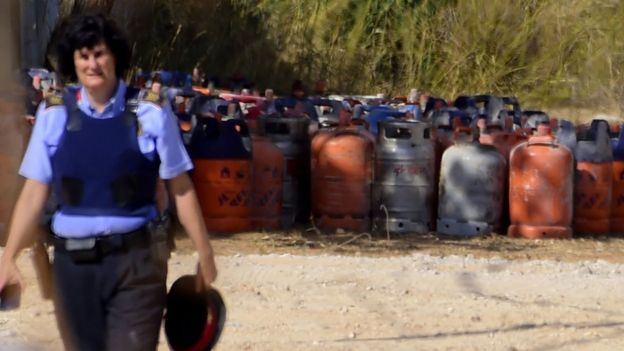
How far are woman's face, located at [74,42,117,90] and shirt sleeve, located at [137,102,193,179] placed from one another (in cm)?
16

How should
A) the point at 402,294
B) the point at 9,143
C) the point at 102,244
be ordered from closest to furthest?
the point at 102,244, the point at 402,294, the point at 9,143

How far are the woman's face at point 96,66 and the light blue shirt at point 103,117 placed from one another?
0.05m

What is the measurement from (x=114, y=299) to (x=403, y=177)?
629cm

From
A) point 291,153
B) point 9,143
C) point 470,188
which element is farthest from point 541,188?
point 9,143

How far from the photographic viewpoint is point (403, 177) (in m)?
10.7

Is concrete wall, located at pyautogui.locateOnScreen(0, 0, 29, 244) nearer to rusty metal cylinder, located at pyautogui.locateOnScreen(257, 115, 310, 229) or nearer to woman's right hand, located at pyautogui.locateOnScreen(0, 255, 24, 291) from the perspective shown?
rusty metal cylinder, located at pyautogui.locateOnScreen(257, 115, 310, 229)

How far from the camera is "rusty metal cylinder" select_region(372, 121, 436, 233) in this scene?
10.6 m

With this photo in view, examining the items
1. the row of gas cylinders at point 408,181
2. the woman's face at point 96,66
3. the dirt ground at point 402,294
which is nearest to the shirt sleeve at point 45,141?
the woman's face at point 96,66

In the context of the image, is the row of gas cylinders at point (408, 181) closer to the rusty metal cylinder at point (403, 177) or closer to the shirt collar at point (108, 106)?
the rusty metal cylinder at point (403, 177)

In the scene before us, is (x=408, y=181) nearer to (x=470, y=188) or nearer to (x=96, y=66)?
(x=470, y=188)

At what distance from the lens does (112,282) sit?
4520mm

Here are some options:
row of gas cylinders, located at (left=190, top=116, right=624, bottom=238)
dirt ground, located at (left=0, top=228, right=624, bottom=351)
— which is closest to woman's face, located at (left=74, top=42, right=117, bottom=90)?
dirt ground, located at (left=0, top=228, right=624, bottom=351)

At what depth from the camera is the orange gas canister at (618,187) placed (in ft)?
36.3

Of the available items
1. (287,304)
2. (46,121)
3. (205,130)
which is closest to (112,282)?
(46,121)
